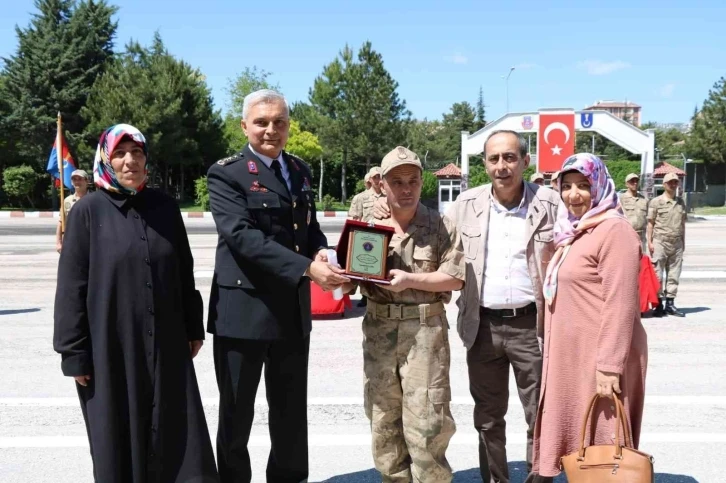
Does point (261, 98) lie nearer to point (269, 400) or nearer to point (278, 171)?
point (278, 171)

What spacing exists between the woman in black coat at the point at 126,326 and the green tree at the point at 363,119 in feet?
160

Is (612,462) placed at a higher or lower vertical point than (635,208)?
lower

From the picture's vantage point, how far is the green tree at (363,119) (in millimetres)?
53375

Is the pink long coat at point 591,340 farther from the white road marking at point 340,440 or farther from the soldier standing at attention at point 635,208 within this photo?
the soldier standing at attention at point 635,208

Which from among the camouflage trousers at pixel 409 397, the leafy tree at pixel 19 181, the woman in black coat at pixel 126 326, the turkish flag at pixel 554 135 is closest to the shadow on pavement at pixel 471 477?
the camouflage trousers at pixel 409 397

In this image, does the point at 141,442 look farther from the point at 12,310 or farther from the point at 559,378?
the point at 12,310

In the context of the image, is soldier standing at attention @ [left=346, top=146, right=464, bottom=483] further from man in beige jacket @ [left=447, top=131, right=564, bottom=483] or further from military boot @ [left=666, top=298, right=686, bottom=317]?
military boot @ [left=666, top=298, right=686, bottom=317]

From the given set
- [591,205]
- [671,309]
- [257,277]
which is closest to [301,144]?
[671,309]

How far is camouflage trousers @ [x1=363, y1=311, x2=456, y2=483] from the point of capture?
11.5 ft

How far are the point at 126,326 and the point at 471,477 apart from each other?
2.33 m

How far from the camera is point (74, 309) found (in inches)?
128

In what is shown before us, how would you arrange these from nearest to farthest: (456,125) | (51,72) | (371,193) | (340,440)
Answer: (340,440) → (371,193) → (51,72) → (456,125)

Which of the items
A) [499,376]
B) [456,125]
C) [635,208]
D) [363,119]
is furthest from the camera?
[456,125]

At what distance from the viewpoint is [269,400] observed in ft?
12.8
